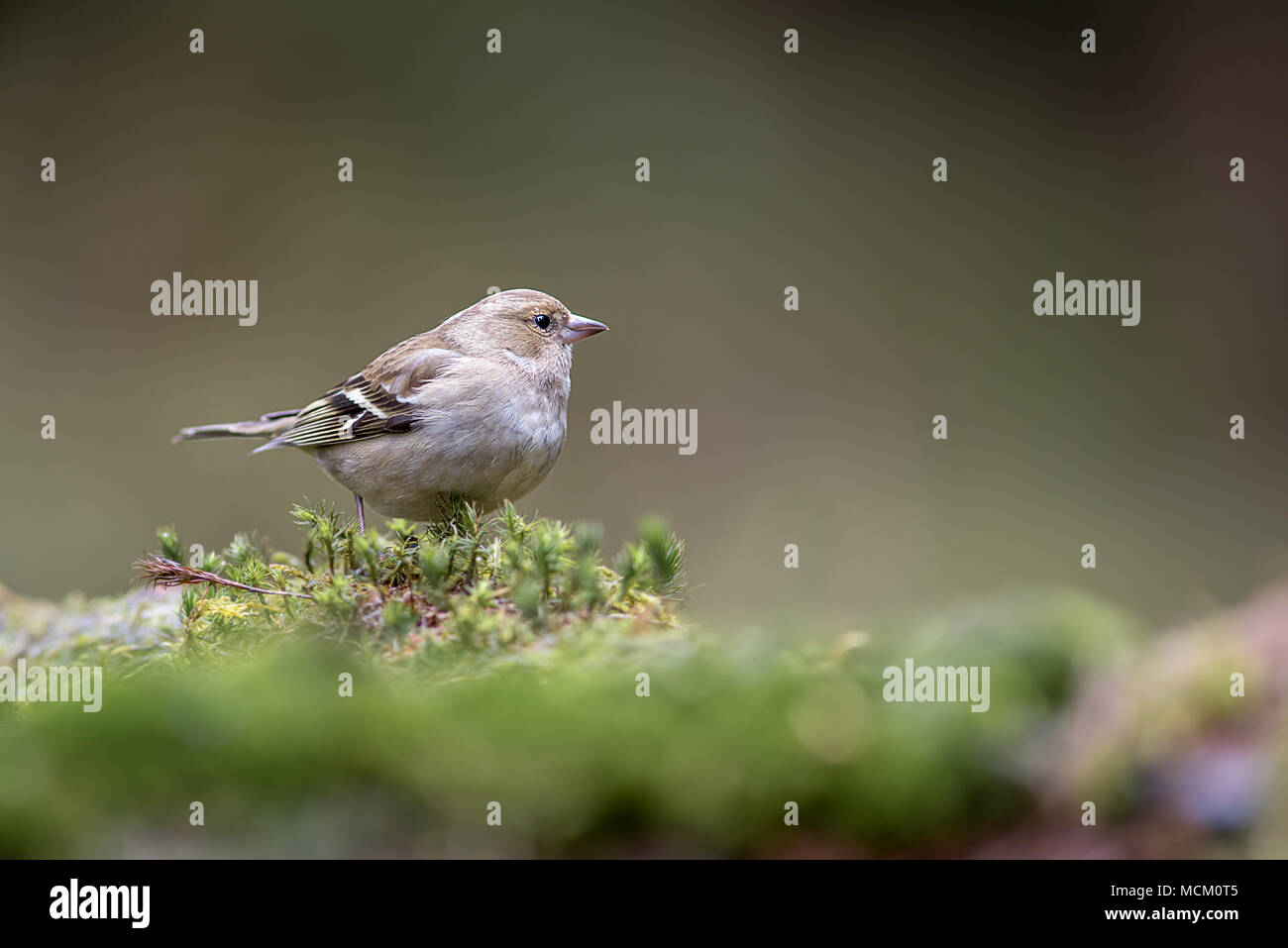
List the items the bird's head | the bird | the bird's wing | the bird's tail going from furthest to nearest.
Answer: the bird's tail < the bird's head < the bird's wing < the bird

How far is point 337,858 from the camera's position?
2.05 metres

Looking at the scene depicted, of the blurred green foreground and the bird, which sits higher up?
the bird

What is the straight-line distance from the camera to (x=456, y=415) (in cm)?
575

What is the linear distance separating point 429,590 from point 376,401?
2.69 m

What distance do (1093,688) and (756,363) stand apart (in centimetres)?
1117

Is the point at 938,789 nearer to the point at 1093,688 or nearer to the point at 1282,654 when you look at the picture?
the point at 1093,688

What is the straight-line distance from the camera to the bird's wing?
6117 mm

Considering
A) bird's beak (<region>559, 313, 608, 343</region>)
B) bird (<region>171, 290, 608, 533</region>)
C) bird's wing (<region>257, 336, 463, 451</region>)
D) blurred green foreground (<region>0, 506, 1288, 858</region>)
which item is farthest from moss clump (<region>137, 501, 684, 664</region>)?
bird's beak (<region>559, 313, 608, 343</region>)

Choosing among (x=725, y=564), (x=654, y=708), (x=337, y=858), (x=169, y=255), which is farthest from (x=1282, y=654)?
(x=169, y=255)

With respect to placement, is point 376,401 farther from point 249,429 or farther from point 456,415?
point 249,429

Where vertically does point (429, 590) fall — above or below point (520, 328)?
below

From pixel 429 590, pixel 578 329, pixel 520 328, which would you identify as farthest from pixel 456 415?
pixel 429 590

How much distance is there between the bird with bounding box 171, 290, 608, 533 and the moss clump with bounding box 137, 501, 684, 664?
1.25m

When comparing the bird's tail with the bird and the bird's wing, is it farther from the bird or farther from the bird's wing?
the bird's wing
